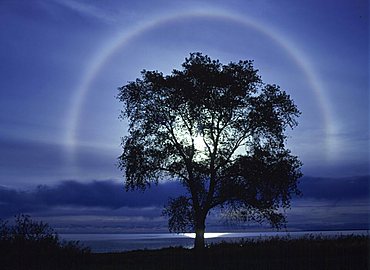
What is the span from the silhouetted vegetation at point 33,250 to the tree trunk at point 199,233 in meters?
10.2

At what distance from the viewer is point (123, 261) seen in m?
30.0

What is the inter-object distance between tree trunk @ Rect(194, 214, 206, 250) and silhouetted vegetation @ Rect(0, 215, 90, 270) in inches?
403

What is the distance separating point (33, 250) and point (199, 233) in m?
14.1

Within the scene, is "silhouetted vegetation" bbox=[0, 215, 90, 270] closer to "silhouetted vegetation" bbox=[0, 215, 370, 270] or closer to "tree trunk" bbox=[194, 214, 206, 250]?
"silhouetted vegetation" bbox=[0, 215, 370, 270]

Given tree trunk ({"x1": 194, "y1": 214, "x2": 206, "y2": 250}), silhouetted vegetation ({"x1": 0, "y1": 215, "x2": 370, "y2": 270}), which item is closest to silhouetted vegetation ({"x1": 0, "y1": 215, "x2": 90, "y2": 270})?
silhouetted vegetation ({"x1": 0, "y1": 215, "x2": 370, "y2": 270})

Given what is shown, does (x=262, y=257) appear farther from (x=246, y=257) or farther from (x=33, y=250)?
(x=33, y=250)

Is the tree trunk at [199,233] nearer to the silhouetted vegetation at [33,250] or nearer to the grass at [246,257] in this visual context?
the grass at [246,257]

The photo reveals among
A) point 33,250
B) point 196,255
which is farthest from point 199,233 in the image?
point 33,250

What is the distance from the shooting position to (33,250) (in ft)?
83.1

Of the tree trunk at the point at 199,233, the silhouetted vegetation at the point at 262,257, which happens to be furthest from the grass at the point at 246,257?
the tree trunk at the point at 199,233

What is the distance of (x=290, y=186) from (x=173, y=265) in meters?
11.8

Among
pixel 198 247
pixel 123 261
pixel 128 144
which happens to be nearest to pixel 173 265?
pixel 123 261

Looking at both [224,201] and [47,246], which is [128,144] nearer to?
[224,201]

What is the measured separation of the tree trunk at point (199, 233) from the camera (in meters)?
34.9
